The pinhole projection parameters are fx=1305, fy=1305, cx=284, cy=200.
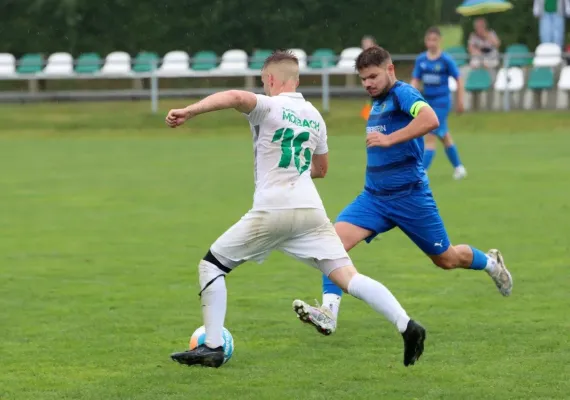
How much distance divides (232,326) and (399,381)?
1.90 meters

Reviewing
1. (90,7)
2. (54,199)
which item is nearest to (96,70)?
(90,7)

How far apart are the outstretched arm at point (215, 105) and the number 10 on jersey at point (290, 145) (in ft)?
0.84

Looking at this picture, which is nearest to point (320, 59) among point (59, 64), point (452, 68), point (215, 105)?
point (59, 64)

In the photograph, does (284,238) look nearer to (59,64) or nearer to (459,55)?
(459,55)

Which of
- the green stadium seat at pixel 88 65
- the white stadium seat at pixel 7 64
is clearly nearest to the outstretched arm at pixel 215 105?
the green stadium seat at pixel 88 65

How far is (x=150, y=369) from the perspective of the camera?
7438mm

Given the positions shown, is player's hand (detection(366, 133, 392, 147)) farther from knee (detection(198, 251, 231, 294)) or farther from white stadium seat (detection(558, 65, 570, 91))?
white stadium seat (detection(558, 65, 570, 91))

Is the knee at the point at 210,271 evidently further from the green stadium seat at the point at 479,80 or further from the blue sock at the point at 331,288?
the green stadium seat at the point at 479,80

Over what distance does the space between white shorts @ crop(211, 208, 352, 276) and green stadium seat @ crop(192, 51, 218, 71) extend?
2581 centimetres

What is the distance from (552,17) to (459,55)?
98.5 inches

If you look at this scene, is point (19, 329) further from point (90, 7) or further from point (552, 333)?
point (90, 7)

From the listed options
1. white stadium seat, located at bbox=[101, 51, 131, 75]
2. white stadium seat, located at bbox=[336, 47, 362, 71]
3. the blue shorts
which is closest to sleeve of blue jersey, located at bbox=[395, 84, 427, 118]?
the blue shorts

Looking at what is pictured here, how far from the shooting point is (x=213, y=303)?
746 centimetres

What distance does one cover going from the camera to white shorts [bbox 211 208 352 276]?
7.42m
